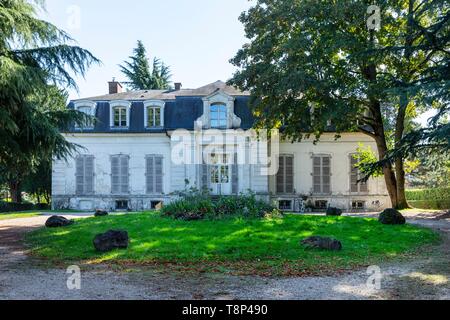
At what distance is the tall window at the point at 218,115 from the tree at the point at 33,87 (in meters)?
10.5

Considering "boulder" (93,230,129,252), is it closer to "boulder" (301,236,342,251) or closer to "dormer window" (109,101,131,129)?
"boulder" (301,236,342,251)

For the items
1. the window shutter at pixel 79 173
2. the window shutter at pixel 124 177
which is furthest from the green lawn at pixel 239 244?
the window shutter at pixel 79 173

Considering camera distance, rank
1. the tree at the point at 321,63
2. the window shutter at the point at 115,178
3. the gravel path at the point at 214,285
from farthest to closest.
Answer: the window shutter at the point at 115,178 → the tree at the point at 321,63 → the gravel path at the point at 214,285

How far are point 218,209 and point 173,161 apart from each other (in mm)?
9554

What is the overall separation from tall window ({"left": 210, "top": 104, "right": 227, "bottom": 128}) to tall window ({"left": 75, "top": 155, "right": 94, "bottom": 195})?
23.6ft

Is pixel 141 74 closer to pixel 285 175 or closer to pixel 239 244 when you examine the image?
pixel 285 175

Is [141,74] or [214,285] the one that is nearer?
[214,285]

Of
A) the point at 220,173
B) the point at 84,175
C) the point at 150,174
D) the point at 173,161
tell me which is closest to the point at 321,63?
the point at 220,173

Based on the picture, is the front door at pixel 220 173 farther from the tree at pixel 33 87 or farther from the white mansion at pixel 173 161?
the tree at pixel 33 87

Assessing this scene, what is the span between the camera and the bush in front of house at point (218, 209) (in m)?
13.5

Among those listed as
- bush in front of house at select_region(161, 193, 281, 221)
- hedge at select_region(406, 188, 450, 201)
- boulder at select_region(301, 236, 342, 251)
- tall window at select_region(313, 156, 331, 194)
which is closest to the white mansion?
tall window at select_region(313, 156, 331, 194)

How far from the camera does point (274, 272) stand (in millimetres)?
7078

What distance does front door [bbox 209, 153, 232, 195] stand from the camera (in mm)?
22109

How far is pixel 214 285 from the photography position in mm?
6188
